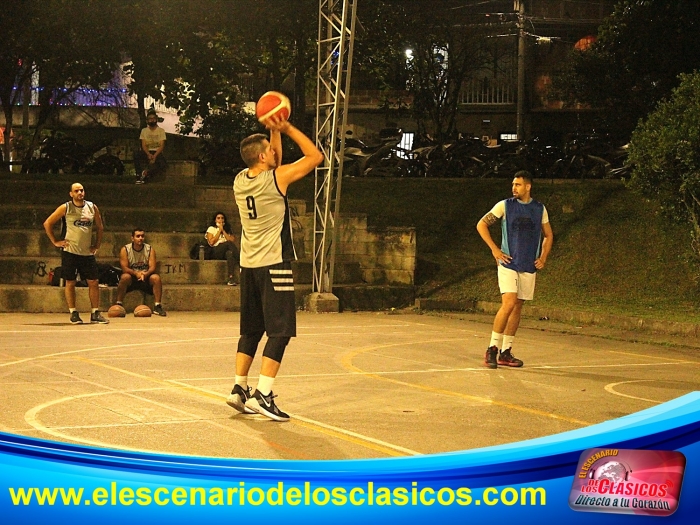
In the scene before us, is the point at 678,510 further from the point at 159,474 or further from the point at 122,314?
the point at 122,314

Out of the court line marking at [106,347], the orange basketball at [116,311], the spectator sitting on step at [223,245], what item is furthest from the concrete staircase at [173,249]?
the court line marking at [106,347]

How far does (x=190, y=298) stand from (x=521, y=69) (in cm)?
2857

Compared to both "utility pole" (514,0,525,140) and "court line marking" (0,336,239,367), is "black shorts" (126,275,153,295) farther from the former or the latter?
"utility pole" (514,0,525,140)

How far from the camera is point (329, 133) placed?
17547 mm

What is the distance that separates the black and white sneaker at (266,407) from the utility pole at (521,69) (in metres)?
36.3

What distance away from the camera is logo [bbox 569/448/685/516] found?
2.59 meters

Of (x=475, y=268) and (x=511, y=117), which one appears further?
(x=511, y=117)

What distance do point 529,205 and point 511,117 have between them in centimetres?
3466

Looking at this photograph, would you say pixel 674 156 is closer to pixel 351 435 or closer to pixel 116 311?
pixel 116 311

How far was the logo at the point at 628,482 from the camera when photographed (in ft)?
8.49

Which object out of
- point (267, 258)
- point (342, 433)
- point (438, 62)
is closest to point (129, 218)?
point (267, 258)

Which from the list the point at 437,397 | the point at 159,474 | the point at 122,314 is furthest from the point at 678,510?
the point at 122,314

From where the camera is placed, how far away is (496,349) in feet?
35.4

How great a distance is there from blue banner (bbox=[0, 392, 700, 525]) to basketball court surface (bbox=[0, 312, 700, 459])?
3.14m
